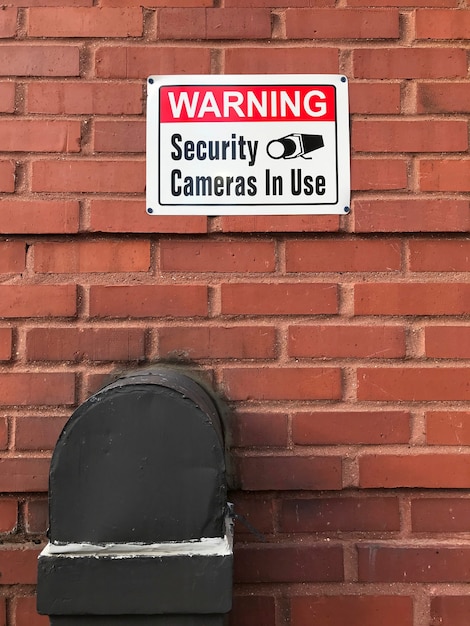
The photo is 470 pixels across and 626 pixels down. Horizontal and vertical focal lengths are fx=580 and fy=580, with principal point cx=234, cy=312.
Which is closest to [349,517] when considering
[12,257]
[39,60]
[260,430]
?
[260,430]

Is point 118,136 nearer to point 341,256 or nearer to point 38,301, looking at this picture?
point 38,301

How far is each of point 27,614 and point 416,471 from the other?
1.04m

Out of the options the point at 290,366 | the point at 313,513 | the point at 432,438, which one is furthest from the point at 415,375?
the point at 313,513

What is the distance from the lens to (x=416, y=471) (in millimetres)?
1466

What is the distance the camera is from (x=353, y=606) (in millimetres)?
1443

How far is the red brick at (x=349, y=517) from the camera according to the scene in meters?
1.47

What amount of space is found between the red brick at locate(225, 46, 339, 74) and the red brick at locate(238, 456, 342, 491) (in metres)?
1.01

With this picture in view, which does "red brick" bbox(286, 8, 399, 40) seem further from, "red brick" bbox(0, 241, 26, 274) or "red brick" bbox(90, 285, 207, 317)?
"red brick" bbox(0, 241, 26, 274)

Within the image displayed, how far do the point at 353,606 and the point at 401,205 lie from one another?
1.02 meters

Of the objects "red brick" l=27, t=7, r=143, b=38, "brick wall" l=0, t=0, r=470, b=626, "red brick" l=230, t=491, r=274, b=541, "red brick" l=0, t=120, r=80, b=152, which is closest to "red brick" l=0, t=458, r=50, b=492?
"brick wall" l=0, t=0, r=470, b=626

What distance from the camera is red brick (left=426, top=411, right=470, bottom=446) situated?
148 centimetres

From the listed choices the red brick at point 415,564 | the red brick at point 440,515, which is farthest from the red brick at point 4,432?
the red brick at point 440,515

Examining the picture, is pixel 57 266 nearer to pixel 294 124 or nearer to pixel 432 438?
pixel 294 124

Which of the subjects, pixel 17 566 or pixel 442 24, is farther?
pixel 442 24
